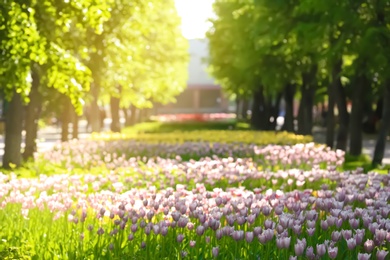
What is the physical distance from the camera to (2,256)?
6922 mm

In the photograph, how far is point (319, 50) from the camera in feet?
81.4

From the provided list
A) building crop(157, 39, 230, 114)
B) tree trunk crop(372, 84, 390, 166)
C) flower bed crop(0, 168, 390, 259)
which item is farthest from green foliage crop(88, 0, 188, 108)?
building crop(157, 39, 230, 114)

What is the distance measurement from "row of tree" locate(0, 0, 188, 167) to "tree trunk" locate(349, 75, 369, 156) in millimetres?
7531

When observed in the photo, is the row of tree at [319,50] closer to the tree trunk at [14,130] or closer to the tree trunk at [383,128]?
the tree trunk at [383,128]

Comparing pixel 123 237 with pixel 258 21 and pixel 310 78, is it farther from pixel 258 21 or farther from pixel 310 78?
pixel 310 78

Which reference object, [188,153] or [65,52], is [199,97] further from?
[65,52]

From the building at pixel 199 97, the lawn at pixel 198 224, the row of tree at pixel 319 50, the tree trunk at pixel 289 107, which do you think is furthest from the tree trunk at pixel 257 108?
the building at pixel 199 97

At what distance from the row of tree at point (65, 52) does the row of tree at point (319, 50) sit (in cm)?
373

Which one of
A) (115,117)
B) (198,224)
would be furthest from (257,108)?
(198,224)

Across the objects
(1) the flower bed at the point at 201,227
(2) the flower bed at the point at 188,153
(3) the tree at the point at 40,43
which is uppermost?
(3) the tree at the point at 40,43

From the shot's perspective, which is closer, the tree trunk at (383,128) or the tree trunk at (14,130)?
the tree trunk at (14,130)

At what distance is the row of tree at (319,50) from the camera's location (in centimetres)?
1955

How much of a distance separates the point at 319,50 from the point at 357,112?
2.66 meters

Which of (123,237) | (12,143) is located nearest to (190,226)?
(123,237)
